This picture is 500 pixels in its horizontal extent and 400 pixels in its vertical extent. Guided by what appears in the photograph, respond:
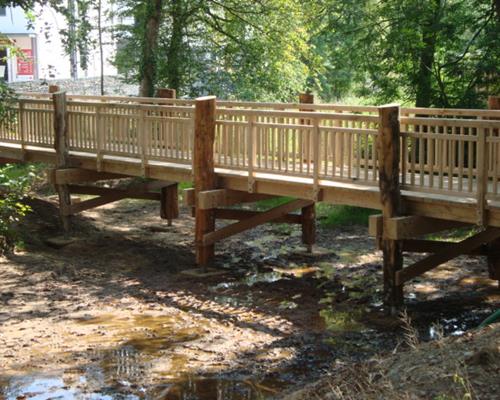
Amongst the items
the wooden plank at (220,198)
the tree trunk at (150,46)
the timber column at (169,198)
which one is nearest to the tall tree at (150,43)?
the tree trunk at (150,46)

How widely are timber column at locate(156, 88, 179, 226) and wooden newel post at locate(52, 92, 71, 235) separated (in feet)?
6.74

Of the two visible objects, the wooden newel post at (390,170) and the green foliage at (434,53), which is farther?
the green foliage at (434,53)

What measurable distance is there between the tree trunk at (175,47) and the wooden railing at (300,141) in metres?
5.43

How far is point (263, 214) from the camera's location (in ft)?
50.3

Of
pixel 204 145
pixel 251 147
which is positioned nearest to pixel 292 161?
pixel 251 147

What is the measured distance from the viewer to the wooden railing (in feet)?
37.4

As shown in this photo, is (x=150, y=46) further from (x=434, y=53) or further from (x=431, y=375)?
(x=431, y=375)

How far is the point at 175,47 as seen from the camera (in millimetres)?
24234

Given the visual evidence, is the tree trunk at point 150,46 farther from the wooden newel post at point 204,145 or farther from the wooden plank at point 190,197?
the wooden plank at point 190,197

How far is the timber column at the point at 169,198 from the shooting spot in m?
18.6

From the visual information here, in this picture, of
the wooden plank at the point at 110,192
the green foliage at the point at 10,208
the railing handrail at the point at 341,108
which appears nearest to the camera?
the railing handrail at the point at 341,108

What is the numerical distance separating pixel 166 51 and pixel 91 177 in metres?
7.55

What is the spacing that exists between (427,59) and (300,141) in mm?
6812

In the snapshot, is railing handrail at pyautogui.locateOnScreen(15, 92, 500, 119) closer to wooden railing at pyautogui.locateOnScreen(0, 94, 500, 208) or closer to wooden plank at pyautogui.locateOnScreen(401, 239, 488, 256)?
wooden railing at pyautogui.locateOnScreen(0, 94, 500, 208)
